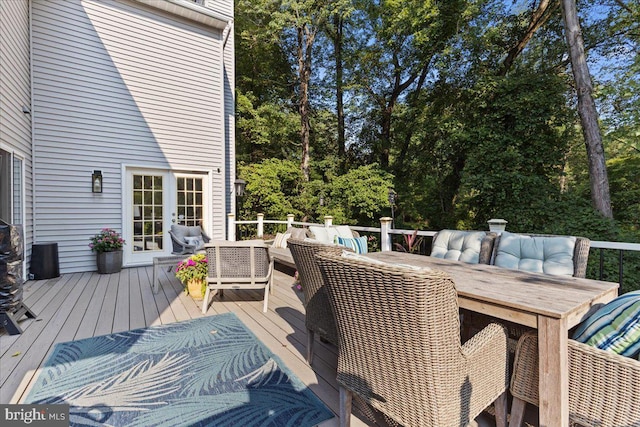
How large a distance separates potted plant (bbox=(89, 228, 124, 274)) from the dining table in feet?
18.0

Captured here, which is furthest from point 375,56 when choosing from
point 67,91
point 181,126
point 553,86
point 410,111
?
point 67,91

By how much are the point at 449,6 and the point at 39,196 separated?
31.4 ft

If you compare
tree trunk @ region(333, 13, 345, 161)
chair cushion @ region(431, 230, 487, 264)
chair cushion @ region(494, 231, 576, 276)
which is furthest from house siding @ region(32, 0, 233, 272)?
chair cushion @ region(494, 231, 576, 276)

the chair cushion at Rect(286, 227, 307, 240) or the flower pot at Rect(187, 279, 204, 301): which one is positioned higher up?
the chair cushion at Rect(286, 227, 307, 240)

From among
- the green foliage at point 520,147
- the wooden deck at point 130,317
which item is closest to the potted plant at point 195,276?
the wooden deck at point 130,317

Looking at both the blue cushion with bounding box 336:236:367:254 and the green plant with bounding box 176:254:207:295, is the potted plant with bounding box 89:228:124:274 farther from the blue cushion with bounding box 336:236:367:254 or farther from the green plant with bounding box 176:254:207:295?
the blue cushion with bounding box 336:236:367:254

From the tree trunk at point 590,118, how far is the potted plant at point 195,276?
22.7 feet

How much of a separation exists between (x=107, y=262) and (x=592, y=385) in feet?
20.2

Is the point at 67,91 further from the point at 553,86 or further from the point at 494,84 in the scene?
the point at 553,86

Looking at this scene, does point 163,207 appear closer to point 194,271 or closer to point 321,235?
point 194,271

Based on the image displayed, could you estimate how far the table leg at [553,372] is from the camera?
4.13 feet

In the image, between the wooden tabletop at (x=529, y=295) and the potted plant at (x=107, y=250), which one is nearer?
the wooden tabletop at (x=529, y=295)

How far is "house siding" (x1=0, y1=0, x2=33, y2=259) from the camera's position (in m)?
3.80

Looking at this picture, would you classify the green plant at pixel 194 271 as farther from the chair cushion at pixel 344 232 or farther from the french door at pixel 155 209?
the french door at pixel 155 209
